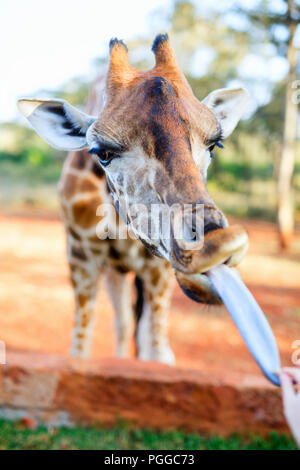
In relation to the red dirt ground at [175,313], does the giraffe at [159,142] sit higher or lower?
higher

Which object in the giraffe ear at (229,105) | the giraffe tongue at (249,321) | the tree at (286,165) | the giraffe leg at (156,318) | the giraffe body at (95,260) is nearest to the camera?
the giraffe tongue at (249,321)

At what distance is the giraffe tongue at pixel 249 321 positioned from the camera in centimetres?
139

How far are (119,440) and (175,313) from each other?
11.9 feet

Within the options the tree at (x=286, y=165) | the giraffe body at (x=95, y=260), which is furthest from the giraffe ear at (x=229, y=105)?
the tree at (x=286, y=165)

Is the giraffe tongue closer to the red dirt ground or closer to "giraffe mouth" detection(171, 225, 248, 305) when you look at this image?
"giraffe mouth" detection(171, 225, 248, 305)

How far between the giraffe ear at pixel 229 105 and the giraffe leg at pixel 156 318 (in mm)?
1429

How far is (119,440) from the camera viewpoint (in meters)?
3.03

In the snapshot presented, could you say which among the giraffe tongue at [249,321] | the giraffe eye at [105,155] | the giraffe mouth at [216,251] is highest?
the giraffe eye at [105,155]

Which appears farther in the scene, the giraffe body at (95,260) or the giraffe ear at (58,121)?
the giraffe body at (95,260)

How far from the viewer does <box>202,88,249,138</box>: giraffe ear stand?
102 inches

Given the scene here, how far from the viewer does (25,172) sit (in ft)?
85.4

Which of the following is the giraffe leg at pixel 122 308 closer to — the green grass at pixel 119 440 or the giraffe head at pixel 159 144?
the green grass at pixel 119 440

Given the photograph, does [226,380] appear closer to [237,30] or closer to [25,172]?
[237,30]

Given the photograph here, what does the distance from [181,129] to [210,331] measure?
Answer: 4261 millimetres
